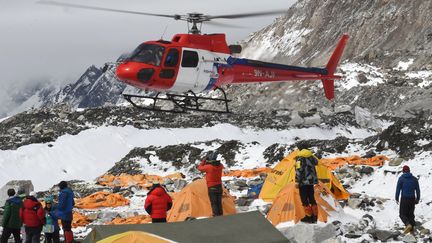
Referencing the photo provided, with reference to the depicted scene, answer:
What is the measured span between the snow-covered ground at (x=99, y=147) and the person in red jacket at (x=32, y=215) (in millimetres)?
14265

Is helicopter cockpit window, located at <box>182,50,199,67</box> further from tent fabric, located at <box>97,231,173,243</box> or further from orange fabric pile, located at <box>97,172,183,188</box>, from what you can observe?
tent fabric, located at <box>97,231,173,243</box>

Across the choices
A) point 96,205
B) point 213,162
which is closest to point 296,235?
point 213,162

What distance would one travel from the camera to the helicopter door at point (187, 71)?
17.0m

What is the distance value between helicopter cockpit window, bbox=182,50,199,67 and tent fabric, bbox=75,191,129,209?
5.23m

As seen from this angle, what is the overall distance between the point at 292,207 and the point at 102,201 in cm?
815

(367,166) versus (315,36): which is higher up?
(315,36)

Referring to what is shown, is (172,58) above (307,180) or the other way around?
above

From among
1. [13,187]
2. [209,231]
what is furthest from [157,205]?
[13,187]

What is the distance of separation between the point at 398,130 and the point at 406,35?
59.3 m

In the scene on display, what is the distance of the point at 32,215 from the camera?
35.4 ft

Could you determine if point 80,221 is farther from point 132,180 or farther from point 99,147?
point 99,147

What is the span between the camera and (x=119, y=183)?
2244 centimetres

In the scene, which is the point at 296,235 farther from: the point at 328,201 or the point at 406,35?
the point at 406,35

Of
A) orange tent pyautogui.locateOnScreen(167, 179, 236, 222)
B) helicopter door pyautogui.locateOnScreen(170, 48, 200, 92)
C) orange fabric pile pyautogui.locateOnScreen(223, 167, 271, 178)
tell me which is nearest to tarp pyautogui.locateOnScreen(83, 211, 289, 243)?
orange tent pyautogui.locateOnScreen(167, 179, 236, 222)
